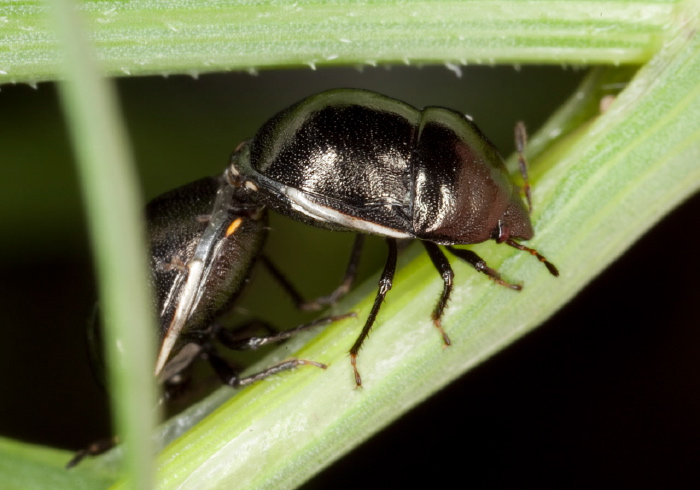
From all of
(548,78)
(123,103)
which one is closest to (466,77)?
(548,78)

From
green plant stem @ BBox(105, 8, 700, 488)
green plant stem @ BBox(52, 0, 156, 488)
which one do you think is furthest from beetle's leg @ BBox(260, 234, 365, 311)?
green plant stem @ BBox(52, 0, 156, 488)

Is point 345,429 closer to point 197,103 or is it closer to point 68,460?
point 68,460

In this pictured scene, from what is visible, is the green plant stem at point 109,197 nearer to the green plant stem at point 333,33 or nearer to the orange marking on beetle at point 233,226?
the green plant stem at point 333,33

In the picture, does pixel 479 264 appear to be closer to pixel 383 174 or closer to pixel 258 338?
pixel 383 174

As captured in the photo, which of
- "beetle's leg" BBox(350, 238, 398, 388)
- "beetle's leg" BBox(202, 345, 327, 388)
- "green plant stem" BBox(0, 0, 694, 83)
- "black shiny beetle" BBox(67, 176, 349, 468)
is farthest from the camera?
"black shiny beetle" BBox(67, 176, 349, 468)

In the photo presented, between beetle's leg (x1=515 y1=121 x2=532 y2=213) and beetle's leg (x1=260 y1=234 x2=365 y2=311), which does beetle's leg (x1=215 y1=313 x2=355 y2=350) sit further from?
beetle's leg (x1=515 y1=121 x2=532 y2=213)

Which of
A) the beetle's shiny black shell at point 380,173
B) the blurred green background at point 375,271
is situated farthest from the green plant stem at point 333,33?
the blurred green background at point 375,271
